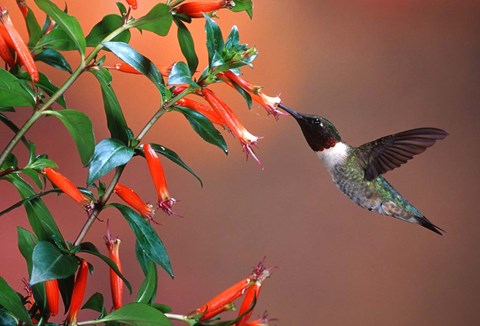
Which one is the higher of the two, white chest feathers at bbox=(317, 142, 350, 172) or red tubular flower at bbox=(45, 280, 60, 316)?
white chest feathers at bbox=(317, 142, 350, 172)

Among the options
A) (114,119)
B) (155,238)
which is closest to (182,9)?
(114,119)

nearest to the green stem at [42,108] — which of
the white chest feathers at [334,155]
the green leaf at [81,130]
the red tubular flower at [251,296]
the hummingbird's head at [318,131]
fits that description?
the green leaf at [81,130]

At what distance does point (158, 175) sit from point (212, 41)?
0.15 meters

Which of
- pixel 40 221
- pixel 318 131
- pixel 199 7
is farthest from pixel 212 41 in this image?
pixel 318 131

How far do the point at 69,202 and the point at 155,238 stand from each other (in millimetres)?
1366

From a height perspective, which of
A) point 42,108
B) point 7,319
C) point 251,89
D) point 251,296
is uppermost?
point 251,89

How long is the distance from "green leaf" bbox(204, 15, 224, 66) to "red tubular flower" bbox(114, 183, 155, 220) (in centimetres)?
16

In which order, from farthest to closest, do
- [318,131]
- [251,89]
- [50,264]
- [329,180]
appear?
[329,180], [318,131], [251,89], [50,264]

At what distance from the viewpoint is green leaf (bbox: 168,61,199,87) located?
0.67m

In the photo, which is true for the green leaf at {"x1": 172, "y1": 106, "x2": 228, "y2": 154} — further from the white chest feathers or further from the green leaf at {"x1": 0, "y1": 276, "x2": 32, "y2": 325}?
the white chest feathers

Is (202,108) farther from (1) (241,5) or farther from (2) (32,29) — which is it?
(2) (32,29)

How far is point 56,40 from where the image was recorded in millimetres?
794

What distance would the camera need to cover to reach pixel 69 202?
6.67 feet

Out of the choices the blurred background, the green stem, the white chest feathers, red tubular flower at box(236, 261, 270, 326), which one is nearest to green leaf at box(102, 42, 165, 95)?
the green stem
